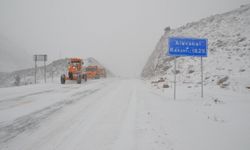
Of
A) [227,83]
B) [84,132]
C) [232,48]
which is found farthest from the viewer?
[232,48]

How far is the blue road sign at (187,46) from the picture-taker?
36.8 feet

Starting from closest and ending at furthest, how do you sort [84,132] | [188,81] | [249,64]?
1. [84,132]
2. [249,64]
3. [188,81]

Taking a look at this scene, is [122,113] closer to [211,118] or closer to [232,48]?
[211,118]

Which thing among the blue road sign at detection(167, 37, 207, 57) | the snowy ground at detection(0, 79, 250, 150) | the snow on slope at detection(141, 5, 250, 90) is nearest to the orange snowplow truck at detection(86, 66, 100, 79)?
the snow on slope at detection(141, 5, 250, 90)

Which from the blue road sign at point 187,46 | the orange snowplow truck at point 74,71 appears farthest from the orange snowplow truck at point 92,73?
the blue road sign at point 187,46

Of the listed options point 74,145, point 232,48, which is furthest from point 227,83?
point 74,145

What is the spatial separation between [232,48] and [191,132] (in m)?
22.3

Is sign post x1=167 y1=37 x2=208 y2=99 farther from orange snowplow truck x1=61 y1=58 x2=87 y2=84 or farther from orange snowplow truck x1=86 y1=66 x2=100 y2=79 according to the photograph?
orange snowplow truck x1=86 y1=66 x2=100 y2=79

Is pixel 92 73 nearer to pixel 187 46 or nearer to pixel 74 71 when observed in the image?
pixel 74 71

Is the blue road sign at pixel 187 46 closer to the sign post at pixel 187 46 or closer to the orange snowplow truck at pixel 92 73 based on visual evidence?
the sign post at pixel 187 46

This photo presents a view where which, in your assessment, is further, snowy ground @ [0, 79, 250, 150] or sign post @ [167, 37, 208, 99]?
sign post @ [167, 37, 208, 99]

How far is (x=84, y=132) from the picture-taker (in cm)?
482

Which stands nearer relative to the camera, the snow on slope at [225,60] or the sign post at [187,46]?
the sign post at [187,46]

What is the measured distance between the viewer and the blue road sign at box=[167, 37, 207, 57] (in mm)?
11227
